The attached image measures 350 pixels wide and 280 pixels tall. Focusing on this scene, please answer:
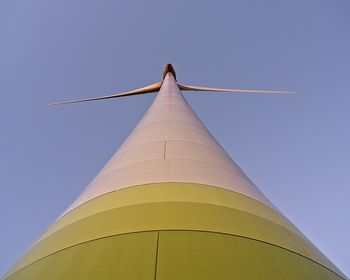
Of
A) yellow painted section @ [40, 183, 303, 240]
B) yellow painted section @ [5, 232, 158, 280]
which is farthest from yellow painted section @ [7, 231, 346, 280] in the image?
yellow painted section @ [40, 183, 303, 240]

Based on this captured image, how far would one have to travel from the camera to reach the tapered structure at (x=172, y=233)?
2.84 metres

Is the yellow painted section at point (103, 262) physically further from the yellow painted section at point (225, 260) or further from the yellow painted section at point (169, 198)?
the yellow painted section at point (169, 198)

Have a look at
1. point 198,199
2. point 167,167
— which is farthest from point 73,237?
point 167,167

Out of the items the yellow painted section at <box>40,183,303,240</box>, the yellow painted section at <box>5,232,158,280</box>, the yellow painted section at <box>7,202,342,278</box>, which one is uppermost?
the yellow painted section at <box>40,183,303,240</box>

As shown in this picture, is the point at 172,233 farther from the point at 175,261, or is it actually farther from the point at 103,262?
the point at 103,262

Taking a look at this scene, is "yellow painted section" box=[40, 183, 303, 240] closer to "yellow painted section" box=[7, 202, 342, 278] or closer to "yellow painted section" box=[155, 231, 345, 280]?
"yellow painted section" box=[7, 202, 342, 278]

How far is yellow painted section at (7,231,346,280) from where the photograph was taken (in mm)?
2727

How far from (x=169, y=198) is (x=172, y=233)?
0.87 metres

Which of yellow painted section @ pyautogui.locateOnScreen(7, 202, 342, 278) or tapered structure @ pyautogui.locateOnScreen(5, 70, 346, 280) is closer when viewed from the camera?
tapered structure @ pyautogui.locateOnScreen(5, 70, 346, 280)

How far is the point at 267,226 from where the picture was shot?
3.96 metres

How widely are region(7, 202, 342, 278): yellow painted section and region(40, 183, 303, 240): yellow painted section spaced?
0.14 meters

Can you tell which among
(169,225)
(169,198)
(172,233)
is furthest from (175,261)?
(169,198)

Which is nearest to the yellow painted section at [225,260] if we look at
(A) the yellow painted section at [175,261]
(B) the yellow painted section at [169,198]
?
(A) the yellow painted section at [175,261]

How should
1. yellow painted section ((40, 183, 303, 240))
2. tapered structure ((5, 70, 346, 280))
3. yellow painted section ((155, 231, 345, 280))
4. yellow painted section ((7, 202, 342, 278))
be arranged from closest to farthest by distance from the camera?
yellow painted section ((155, 231, 345, 280))
tapered structure ((5, 70, 346, 280))
yellow painted section ((7, 202, 342, 278))
yellow painted section ((40, 183, 303, 240))
